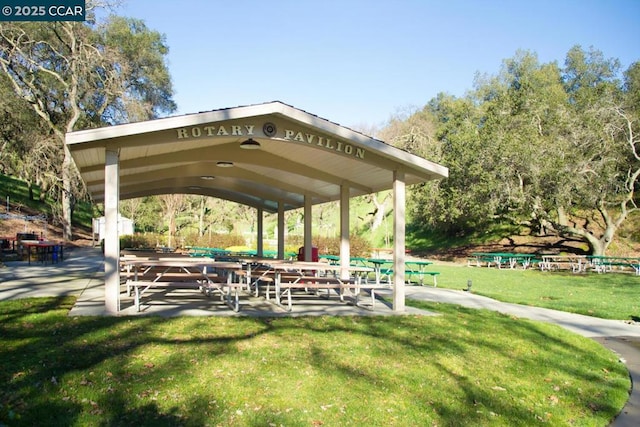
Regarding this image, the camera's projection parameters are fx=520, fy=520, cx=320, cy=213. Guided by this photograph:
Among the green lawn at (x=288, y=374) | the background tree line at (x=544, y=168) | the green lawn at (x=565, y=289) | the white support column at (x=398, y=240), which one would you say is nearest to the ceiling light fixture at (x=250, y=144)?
the white support column at (x=398, y=240)

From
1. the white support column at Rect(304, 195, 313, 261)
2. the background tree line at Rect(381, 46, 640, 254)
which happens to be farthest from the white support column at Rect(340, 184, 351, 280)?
the background tree line at Rect(381, 46, 640, 254)

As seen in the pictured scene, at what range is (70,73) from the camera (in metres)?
28.2

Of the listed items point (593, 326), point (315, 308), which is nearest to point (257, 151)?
point (315, 308)

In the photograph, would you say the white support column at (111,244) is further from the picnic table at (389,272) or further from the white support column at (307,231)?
the white support column at (307,231)

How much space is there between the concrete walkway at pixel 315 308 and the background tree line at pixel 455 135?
14.6 meters

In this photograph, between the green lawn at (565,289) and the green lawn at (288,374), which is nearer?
the green lawn at (288,374)

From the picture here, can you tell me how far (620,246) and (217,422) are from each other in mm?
29700

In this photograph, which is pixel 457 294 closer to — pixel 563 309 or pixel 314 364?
pixel 563 309

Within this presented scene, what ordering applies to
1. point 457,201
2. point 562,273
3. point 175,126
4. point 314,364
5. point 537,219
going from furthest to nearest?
point 457,201
point 537,219
point 562,273
point 175,126
point 314,364

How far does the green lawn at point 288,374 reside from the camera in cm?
450

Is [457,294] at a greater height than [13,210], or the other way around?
[13,210]

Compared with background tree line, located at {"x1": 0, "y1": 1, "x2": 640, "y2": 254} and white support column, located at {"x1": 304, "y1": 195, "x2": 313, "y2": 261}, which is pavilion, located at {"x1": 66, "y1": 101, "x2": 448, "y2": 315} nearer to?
white support column, located at {"x1": 304, "y1": 195, "x2": 313, "y2": 261}

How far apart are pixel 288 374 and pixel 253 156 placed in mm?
5616

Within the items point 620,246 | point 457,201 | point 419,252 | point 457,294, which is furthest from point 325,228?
point 457,294
